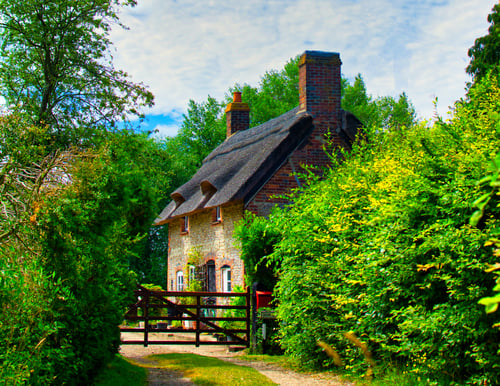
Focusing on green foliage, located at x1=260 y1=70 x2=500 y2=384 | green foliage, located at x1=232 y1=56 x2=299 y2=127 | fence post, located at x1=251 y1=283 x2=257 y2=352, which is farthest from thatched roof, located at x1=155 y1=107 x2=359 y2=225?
green foliage, located at x1=232 y1=56 x2=299 y2=127

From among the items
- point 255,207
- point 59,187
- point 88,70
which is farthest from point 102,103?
point 59,187

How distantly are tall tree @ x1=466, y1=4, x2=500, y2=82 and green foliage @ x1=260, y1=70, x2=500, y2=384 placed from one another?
553 inches

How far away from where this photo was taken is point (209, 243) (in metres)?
20.9

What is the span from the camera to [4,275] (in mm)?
5281

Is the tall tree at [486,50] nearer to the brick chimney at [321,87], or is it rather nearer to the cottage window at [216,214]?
the brick chimney at [321,87]

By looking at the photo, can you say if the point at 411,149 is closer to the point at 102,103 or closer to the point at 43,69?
the point at 102,103

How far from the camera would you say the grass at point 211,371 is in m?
9.16

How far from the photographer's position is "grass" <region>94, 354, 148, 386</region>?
27.3 feet

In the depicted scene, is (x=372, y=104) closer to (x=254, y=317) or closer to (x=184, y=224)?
(x=184, y=224)

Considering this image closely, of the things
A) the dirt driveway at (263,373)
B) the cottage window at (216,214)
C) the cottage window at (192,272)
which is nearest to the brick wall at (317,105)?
the cottage window at (216,214)

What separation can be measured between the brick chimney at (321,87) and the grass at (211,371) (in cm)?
951

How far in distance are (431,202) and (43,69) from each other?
49.2 ft

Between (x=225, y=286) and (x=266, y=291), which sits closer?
(x=266, y=291)

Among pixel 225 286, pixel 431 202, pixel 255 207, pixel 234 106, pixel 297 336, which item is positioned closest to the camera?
pixel 431 202
